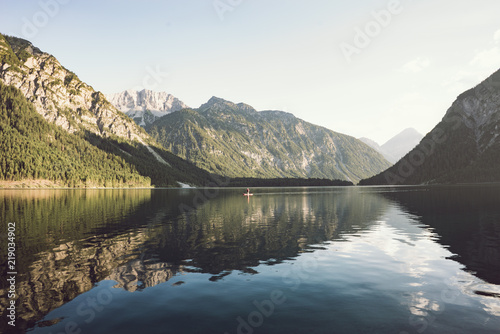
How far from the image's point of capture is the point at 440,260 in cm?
2906

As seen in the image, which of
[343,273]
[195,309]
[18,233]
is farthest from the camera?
[18,233]

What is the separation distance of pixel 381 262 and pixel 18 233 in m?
48.6

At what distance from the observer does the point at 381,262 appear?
28891 millimetres

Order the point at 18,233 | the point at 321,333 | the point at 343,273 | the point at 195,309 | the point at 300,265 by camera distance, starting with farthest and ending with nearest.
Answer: the point at 18,233
the point at 300,265
the point at 343,273
the point at 195,309
the point at 321,333

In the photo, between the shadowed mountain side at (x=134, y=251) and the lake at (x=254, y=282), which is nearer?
the lake at (x=254, y=282)

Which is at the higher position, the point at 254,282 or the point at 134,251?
the point at 134,251

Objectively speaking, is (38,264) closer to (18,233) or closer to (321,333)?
(18,233)

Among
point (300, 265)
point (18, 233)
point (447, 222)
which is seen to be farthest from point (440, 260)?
point (18, 233)

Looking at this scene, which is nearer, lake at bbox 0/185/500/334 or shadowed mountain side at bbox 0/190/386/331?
lake at bbox 0/185/500/334

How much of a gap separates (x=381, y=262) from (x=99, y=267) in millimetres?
27433

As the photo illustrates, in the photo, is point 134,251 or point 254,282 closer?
point 254,282

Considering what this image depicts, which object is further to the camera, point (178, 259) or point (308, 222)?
point (308, 222)

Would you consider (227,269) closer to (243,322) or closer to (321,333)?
(243,322)

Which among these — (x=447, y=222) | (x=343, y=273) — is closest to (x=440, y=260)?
(x=343, y=273)
